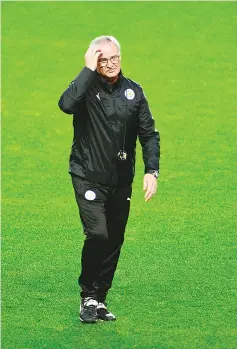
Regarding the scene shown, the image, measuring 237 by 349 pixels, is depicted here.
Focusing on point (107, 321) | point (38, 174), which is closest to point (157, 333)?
point (107, 321)

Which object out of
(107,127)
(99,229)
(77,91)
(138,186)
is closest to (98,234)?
(99,229)

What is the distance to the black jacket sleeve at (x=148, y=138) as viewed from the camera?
366 inches

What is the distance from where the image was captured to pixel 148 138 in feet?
30.8

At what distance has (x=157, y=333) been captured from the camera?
9.28m

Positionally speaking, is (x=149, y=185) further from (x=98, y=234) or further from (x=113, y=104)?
(x=113, y=104)

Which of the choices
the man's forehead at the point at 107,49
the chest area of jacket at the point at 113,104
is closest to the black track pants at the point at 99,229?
the chest area of jacket at the point at 113,104

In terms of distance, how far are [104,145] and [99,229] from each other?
0.65m

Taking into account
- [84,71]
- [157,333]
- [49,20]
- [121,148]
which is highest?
[49,20]

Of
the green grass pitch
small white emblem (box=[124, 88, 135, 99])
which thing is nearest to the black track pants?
the green grass pitch

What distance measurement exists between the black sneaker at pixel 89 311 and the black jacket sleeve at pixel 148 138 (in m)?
1.15

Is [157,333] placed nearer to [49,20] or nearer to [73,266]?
[73,266]

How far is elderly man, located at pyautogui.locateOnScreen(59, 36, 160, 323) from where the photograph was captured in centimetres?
908

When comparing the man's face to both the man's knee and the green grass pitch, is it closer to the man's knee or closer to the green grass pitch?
the man's knee

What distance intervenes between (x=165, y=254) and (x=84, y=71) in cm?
306
